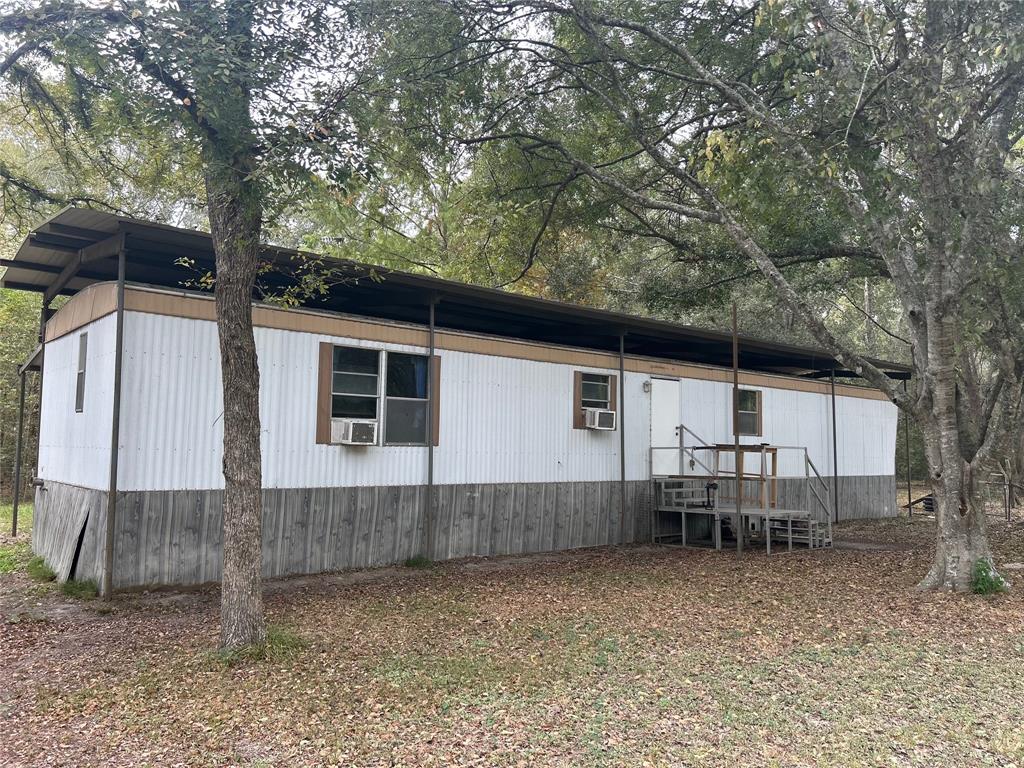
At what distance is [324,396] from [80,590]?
309 centimetres

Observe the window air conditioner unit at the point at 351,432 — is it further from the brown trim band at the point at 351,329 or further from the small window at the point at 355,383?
the brown trim band at the point at 351,329

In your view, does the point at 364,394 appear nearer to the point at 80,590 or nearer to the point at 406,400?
the point at 406,400

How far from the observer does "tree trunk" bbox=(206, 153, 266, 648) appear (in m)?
5.11

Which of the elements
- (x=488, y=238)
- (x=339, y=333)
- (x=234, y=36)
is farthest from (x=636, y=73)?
(x=234, y=36)

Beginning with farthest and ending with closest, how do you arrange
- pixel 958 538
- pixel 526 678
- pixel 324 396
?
pixel 324 396
pixel 958 538
pixel 526 678

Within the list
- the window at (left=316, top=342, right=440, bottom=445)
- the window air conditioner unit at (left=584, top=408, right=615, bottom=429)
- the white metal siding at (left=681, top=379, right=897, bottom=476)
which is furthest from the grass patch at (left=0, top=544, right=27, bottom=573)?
the white metal siding at (left=681, top=379, right=897, bottom=476)

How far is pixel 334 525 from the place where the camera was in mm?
8539

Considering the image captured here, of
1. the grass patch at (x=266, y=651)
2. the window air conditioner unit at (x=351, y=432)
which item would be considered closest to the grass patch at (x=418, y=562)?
the window air conditioner unit at (x=351, y=432)

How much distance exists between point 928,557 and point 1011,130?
5637mm

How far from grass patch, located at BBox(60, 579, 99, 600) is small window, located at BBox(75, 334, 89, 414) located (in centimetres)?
193

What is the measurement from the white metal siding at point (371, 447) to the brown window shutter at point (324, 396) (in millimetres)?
67

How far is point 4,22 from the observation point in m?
5.18

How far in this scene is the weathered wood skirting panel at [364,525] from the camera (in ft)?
23.7

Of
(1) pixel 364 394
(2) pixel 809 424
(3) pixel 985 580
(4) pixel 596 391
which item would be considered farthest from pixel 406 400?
(2) pixel 809 424
